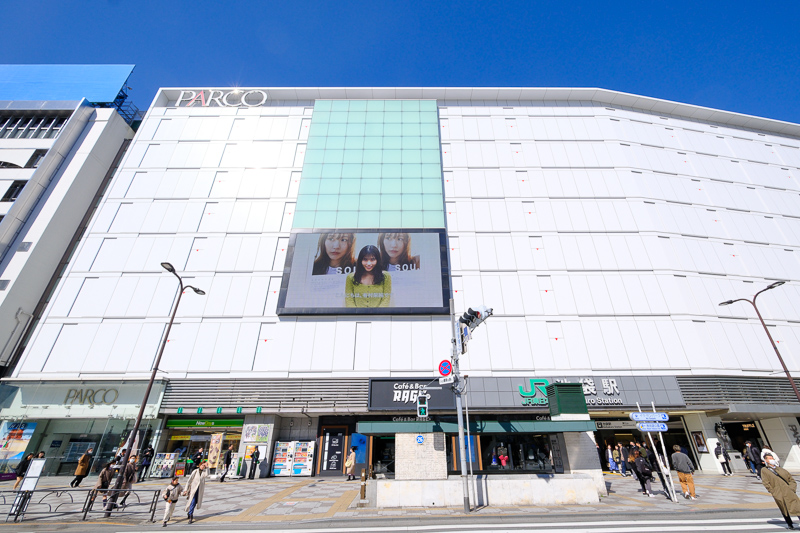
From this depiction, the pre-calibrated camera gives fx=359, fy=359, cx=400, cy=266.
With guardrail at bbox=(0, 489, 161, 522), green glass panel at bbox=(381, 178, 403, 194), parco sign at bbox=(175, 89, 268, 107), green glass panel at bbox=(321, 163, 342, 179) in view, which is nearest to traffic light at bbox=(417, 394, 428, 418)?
guardrail at bbox=(0, 489, 161, 522)

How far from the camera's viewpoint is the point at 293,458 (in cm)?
2192

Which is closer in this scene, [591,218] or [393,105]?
[591,218]

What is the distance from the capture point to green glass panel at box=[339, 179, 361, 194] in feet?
98.0

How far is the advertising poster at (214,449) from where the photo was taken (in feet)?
69.8

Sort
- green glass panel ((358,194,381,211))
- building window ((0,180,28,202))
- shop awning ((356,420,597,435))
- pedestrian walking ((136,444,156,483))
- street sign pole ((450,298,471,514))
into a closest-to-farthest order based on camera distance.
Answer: street sign pole ((450,298,471,514)) → shop awning ((356,420,597,435)) → pedestrian walking ((136,444,156,483)) → building window ((0,180,28,202)) → green glass panel ((358,194,381,211))

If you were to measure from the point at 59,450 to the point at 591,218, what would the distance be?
38773 mm

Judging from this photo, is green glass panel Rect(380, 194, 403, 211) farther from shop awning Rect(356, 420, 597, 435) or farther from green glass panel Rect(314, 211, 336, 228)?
shop awning Rect(356, 420, 597, 435)

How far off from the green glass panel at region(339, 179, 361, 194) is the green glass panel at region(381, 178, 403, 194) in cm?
208

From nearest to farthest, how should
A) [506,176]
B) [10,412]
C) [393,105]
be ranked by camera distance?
[10,412] → [506,176] → [393,105]

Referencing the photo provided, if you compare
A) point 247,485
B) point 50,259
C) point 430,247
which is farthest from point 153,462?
point 430,247

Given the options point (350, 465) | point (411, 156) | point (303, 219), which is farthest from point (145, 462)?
point (411, 156)

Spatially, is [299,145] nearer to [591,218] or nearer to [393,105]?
[393,105]

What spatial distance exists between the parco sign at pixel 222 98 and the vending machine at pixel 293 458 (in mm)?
30989

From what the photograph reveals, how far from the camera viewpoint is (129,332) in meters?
23.4
